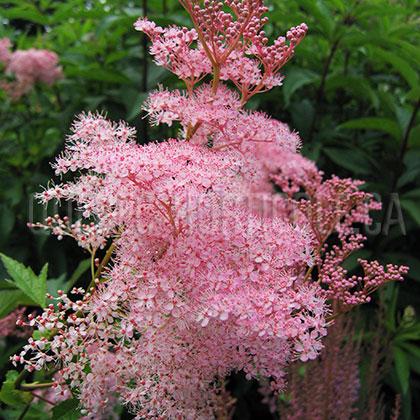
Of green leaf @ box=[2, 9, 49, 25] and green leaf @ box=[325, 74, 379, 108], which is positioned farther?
green leaf @ box=[2, 9, 49, 25]

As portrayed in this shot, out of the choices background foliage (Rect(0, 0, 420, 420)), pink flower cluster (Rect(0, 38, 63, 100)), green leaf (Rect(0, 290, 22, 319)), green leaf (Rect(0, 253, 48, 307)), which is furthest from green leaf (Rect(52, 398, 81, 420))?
pink flower cluster (Rect(0, 38, 63, 100))

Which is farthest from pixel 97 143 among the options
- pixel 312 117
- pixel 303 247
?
pixel 312 117

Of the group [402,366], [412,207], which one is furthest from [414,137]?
[402,366]

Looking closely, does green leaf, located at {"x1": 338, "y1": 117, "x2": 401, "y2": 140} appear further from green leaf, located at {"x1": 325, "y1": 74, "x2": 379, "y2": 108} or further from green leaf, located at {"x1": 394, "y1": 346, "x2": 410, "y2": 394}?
green leaf, located at {"x1": 394, "y1": 346, "x2": 410, "y2": 394}

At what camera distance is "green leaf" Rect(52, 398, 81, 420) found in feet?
3.09

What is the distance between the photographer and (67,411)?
0.95 metres

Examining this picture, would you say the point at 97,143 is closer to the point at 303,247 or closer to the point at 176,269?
the point at 176,269

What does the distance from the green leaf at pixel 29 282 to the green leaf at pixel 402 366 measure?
146cm

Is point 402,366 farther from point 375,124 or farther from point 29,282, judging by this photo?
point 29,282

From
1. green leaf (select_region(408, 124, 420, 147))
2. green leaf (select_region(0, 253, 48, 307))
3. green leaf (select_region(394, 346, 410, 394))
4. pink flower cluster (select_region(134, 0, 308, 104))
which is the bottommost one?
green leaf (select_region(394, 346, 410, 394))

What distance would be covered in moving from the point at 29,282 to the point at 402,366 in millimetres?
1557

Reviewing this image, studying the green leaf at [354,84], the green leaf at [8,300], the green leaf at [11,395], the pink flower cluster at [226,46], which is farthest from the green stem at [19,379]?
the green leaf at [354,84]

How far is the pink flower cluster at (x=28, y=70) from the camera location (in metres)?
2.41

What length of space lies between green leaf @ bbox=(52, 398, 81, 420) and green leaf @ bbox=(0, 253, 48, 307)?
27cm
